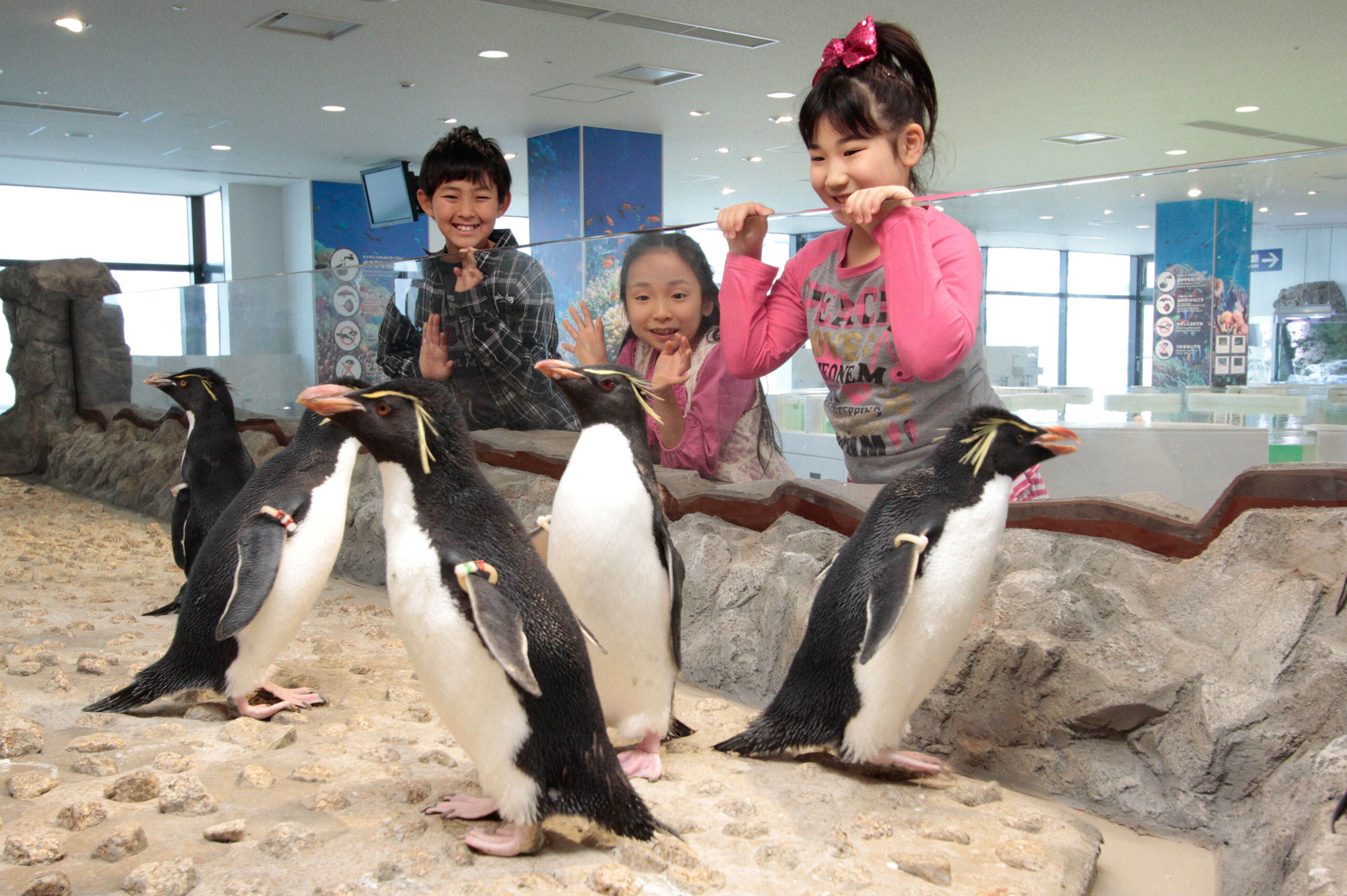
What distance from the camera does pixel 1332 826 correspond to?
4.24 feet

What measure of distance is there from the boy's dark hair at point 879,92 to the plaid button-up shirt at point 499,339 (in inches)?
47.5

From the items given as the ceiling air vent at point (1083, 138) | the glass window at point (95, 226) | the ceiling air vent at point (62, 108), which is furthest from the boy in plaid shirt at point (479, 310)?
the glass window at point (95, 226)

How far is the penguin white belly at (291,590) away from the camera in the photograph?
7.02 feet

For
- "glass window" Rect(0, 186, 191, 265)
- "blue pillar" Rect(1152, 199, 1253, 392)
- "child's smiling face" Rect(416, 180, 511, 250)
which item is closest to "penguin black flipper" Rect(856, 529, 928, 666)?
"blue pillar" Rect(1152, 199, 1253, 392)

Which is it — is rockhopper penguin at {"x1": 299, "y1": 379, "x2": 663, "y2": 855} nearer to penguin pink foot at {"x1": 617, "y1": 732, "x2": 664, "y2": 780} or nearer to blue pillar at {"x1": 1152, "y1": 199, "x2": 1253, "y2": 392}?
penguin pink foot at {"x1": 617, "y1": 732, "x2": 664, "y2": 780}

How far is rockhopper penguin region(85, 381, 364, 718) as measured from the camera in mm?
2131

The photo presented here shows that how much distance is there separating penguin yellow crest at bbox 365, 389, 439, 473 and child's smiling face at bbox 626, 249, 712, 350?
94 cm

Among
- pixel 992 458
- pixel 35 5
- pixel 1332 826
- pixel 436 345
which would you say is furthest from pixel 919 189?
pixel 35 5

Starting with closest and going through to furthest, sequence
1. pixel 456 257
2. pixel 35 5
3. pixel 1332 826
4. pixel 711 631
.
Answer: pixel 1332 826, pixel 711 631, pixel 456 257, pixel 35 5

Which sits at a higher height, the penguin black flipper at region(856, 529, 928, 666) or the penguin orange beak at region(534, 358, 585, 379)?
the penguin orange beak at region(534, 358, 585, 379)

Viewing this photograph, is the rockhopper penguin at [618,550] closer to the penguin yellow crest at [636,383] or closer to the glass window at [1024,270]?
the penguin yellow crest at [636,383]

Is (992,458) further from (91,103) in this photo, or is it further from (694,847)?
(91,103)

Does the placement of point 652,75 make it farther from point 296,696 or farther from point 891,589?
point 891,589

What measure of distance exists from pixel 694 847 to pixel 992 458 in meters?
0.81
